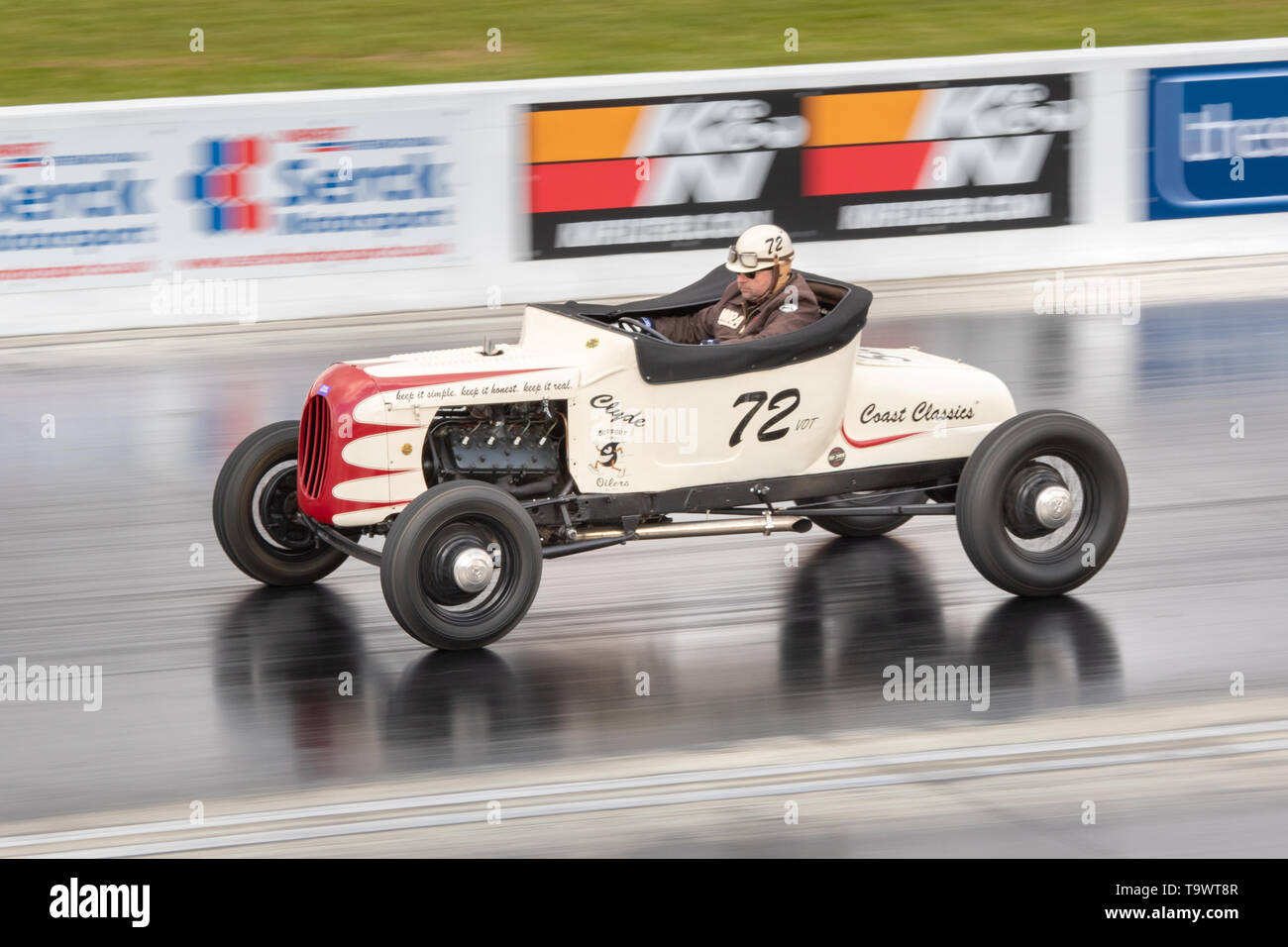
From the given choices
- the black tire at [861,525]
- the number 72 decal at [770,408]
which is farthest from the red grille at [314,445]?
the black tire at [861,525]

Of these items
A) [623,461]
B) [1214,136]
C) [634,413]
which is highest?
[1214,136]

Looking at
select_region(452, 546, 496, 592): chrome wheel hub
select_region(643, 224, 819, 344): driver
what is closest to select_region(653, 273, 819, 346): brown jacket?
select_region(643, 224, 819, 344): driver

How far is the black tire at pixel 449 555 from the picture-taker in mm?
7664

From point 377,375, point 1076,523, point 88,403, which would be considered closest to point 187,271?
point 88,403

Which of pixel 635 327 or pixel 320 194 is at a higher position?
pixel 320 194

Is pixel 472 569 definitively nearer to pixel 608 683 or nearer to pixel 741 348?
pixel 608 683

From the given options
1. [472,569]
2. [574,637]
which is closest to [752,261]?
[574,637]

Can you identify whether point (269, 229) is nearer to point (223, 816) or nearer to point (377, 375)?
point (377, 375)

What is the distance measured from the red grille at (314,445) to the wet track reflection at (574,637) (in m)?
0.66

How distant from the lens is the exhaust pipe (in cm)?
834

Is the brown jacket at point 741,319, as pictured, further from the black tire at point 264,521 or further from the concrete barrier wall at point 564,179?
the concrete barrier wall at point 564,179

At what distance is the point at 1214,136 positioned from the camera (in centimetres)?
1627

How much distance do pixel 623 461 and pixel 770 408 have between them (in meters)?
0.68
